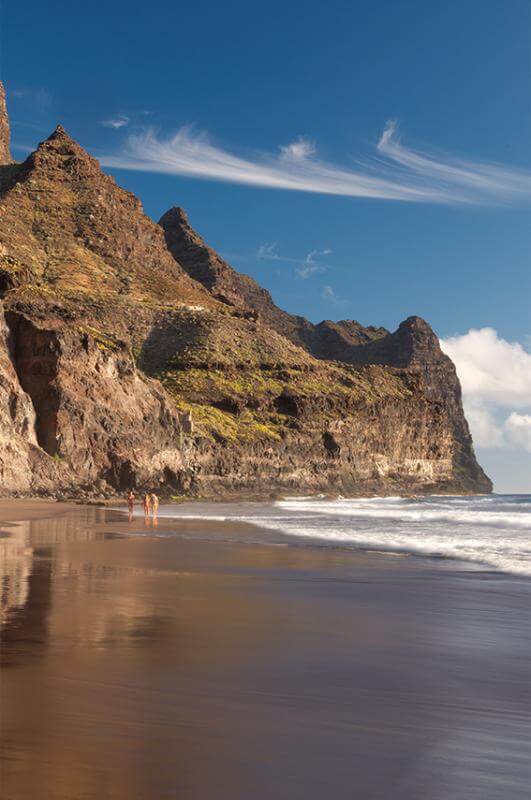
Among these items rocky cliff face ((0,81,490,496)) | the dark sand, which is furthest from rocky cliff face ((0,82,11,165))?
the dark sand

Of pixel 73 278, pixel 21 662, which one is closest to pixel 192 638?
pixel 21 662

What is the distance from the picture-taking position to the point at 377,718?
6.29 meters

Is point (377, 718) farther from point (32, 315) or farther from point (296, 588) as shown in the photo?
point (32, 315)

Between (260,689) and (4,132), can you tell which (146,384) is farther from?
(4,132)

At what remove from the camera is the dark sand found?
4.88 m

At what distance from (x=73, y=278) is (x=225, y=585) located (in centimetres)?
11394

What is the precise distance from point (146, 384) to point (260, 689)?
7778cm

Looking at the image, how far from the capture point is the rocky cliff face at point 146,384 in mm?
68812

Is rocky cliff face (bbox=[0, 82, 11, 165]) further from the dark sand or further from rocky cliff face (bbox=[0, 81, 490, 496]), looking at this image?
the dark sand

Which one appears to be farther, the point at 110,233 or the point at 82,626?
the point at 110,233

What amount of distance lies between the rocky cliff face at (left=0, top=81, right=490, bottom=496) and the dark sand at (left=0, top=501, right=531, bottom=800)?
154 ft

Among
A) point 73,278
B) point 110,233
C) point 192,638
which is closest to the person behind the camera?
point 192,638

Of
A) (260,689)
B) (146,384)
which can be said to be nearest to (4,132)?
(146,384)

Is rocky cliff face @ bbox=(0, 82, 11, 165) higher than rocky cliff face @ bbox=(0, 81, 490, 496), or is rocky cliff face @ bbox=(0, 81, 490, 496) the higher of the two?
rocky cliff face @ bbox=(0, 82, 11, 165)
